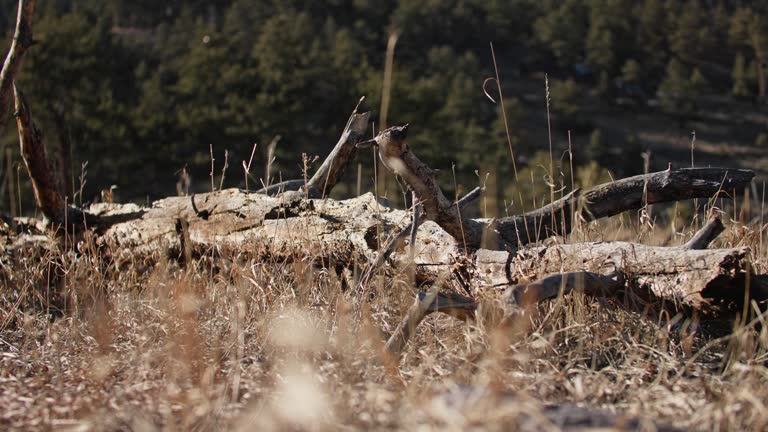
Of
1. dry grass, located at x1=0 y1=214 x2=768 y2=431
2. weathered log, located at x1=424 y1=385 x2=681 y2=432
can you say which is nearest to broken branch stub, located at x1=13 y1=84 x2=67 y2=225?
dry grass, located at x1=0 y1=214 x2=768 y2=431

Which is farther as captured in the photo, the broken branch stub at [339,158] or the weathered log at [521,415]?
the broken branch stub at [339,158]

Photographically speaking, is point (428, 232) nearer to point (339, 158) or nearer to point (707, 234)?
point (339, 158)

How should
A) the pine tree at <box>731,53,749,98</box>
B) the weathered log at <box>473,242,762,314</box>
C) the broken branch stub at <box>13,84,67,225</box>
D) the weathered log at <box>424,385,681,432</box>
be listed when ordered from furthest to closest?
the pine tree at <box>731,53,749,98</box> → the broken branch stub at <box>13,84,67,225</box> → the weathered log at <box>473,242,762,314</box> → the weathered log at <box>424,385,681,432</box>

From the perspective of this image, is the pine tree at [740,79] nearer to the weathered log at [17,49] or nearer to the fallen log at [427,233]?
the fallen log at [427,233]

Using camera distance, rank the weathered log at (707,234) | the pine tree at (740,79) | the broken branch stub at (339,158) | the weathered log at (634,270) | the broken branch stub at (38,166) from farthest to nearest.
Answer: the pine tree at (740,79), the broken branch stub at (38,166), the broken branch stub at (339,158), the weathered log at (707,234), the weathered log at (634,270)

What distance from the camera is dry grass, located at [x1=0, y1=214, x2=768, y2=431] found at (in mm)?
1828

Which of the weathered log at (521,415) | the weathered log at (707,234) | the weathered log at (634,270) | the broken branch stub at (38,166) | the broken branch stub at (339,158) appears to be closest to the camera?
the weathered log at (521,415)

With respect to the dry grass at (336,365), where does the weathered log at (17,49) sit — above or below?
above

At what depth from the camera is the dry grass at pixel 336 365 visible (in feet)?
6.00

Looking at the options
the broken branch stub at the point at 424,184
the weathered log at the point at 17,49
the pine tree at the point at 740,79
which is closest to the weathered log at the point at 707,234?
the broken branch stub at the point at 424,184

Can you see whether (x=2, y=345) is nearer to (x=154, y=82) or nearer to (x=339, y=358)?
(x=339, y=358)

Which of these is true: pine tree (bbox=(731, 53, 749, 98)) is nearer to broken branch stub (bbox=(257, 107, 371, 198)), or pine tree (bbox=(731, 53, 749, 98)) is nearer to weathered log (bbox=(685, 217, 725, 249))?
broken branch stub (bbox=(257, 107, 371, 198))

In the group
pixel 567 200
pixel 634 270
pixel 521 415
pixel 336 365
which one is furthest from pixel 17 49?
pixel 521 415

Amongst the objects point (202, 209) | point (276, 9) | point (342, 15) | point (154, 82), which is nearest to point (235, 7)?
point (276, 9)
